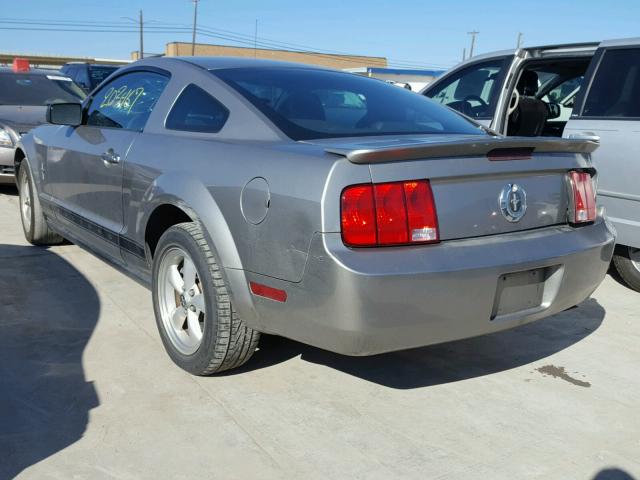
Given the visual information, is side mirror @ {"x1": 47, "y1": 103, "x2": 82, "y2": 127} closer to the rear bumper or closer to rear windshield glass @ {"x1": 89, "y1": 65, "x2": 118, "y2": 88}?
the rear bumper

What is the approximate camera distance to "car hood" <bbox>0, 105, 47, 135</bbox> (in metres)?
8.07

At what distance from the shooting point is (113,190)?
157 inches

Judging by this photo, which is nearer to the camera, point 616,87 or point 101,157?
point 101,157

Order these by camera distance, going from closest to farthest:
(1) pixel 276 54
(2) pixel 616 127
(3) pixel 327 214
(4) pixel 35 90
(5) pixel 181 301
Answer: (3) pixel 327 214 < (5) pixel 181 301 < (2) pixel 616 127 < (4) pixel 35 90 < (1) pixel 276 54

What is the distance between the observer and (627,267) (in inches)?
199

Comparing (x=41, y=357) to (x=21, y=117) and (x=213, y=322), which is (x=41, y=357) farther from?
(x=21, y=117)

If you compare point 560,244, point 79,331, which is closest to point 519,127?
point 560,244

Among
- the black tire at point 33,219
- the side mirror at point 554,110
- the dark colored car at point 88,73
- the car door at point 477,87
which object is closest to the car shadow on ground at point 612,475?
the car door at point 477,87

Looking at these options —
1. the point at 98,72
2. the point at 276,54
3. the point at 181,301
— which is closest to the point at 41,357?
the point at 181,301

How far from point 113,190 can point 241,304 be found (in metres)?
1.41

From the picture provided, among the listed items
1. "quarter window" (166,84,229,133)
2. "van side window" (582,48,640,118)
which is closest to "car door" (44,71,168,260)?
"quarter window" (166,84,229,133)

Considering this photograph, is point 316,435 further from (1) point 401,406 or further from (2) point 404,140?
(2) point 404,140

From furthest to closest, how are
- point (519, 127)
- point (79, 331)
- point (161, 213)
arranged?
point (519, 127) < point (79, 331) < point (161, 213)

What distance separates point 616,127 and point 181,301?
3.25 metres
